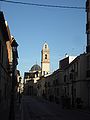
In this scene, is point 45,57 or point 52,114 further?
point 45,57

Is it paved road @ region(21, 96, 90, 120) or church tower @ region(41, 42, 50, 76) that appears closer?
paved road @ region(21, 96, 90, 120)

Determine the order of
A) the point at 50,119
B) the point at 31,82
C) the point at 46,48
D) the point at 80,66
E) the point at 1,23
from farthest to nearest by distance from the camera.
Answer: the point at 31,82 < the point at 46,48 < the point at 80,66 < the point at 50,119 < the point at 1,23

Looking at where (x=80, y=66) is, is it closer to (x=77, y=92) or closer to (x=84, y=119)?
(x=77, y=92)

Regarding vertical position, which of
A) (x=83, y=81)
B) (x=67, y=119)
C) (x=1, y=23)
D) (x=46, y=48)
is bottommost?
(x=67, y=119)

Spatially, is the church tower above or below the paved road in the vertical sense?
above

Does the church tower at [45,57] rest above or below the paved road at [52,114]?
above

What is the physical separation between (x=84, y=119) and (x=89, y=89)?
2255cm

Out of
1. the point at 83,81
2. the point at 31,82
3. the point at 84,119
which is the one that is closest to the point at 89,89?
the point at 83,81

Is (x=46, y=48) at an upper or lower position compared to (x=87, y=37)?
upper

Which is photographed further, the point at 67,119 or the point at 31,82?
the point at 31,82

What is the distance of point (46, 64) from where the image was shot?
158m

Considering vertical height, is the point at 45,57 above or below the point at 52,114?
above

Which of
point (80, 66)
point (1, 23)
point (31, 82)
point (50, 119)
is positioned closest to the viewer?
point (1, 23)

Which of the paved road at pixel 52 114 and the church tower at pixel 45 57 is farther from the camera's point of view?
the church tower at pixel 45 57
